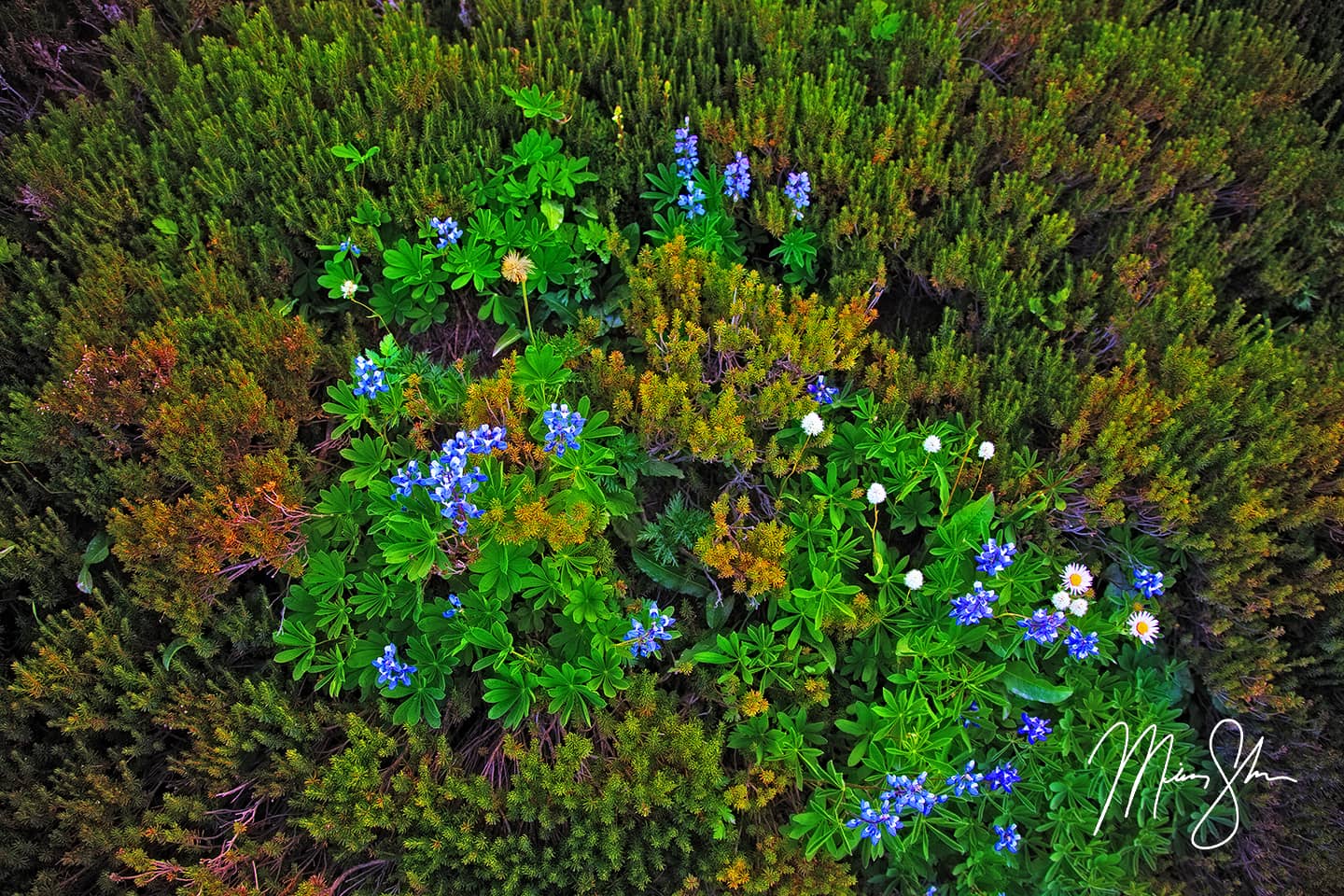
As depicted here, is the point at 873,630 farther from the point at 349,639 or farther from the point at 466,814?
the point at 349,639

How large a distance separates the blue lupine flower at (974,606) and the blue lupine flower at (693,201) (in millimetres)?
1836

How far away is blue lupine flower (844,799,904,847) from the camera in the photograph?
2648 mm

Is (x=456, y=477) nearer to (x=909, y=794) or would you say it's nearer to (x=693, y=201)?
(x=693, y=201)

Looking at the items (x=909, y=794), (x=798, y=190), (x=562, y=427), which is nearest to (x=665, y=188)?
(x=798, y=190)

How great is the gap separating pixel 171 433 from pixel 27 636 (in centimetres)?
91

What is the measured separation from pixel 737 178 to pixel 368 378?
1701mm

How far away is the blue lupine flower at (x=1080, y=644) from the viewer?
288 centimetres

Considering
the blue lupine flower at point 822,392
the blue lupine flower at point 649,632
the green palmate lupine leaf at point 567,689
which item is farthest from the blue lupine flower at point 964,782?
the blue lupine flower at point 822,392

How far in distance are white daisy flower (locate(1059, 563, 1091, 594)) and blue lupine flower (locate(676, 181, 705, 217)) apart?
6.52 feet

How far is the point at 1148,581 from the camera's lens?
303 cm

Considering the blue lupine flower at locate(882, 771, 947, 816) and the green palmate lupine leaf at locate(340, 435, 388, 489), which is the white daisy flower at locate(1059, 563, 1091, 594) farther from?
the green palmate lupine leaf at locate(340, 435, 388, 489)

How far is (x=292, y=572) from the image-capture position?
2834mm

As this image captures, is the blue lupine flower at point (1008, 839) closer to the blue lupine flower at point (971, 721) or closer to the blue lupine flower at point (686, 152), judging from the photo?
the blue lupine flower at point (971, 721)

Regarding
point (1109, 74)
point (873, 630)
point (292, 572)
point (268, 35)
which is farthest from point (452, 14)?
point (873, 630)
